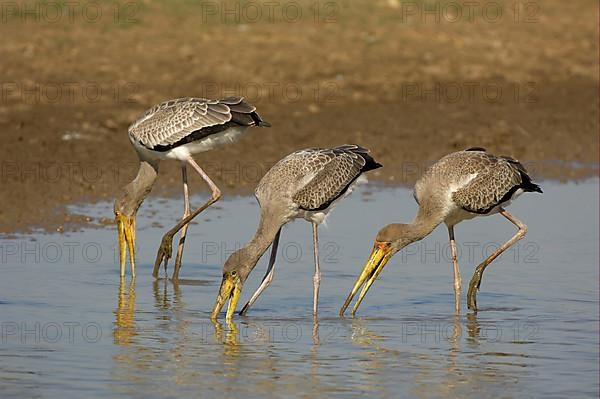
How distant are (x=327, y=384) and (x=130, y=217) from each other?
3.74 m

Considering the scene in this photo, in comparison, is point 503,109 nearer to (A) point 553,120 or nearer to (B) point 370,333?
(A) point 553,120

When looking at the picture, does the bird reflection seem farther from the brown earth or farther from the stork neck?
the brown earth

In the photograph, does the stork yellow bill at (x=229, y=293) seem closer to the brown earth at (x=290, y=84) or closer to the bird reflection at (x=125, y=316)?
the bird reflection at (x=125, y=316)

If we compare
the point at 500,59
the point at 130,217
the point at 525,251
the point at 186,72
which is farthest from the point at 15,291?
the point at 500,59

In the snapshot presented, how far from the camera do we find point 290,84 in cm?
1805

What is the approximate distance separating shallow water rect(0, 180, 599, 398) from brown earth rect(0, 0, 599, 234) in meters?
1.37

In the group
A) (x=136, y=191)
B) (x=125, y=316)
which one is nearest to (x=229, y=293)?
(x=125, y=316)

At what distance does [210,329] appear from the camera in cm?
920

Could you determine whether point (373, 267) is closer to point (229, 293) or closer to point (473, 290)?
A: point (473, 290)

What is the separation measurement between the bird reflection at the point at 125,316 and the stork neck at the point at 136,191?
752 millimetres

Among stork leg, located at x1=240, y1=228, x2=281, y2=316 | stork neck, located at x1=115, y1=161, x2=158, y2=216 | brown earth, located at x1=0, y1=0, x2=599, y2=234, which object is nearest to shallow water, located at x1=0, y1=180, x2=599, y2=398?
stork leg, located at x1=240, y1=228, x2=281, y2=316

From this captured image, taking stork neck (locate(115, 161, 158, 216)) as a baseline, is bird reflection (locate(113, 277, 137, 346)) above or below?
below

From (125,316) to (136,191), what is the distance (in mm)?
2005

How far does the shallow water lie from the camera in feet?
26.1
